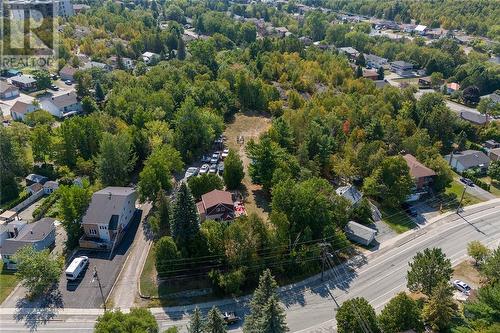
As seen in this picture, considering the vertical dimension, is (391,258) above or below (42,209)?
above

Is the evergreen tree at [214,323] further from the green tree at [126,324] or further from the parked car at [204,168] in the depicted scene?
the parked car at [204,168]

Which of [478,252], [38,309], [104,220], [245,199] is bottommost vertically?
[38,309]

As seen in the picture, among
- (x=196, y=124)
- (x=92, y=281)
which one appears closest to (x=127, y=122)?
(x=196, y=124)

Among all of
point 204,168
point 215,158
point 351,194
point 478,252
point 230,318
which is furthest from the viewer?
point 215,158

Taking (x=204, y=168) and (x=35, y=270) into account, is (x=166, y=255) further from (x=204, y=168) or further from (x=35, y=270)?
(x=204, y=168)

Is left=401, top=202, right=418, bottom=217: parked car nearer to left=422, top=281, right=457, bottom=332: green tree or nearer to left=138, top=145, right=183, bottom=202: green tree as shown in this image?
left=422, top=281, right=457, bottom=332: green tree

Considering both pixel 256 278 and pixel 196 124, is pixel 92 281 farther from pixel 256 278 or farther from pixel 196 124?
pixel 196 124

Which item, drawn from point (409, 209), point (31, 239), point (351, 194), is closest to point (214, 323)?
point (31, 239)
